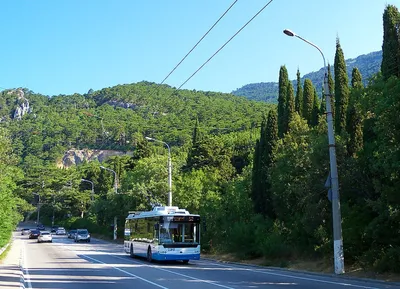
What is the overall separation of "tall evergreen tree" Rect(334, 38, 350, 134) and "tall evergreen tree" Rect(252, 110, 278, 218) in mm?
5498

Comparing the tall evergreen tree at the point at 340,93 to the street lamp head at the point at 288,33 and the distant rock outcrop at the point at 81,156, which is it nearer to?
the street lamp head at the point at 288,33

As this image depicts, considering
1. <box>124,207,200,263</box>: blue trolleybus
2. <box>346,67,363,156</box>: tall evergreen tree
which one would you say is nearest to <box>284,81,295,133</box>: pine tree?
<box>346,67,363,156</box>: tall evergreen tree

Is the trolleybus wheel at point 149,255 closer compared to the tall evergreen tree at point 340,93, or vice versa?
the tall evergreen tree at point 340,93

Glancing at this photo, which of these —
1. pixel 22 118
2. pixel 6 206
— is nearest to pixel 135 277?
pixel 6 206

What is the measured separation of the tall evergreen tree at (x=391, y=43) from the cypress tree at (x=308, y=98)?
821 inches

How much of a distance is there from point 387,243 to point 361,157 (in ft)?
14.1

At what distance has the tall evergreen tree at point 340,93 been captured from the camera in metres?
28.6

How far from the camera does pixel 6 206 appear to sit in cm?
3183

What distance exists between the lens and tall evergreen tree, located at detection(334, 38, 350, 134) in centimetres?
2856

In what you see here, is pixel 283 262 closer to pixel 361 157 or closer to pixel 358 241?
pixel 358 241

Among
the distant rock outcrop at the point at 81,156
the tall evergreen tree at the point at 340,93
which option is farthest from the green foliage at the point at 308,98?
the distant rock outcrop at the point at 81,156

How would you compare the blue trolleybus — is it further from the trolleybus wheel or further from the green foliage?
the green foliage

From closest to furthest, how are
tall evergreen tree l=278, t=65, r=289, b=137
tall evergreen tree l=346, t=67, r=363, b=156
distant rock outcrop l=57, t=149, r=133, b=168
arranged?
tall evergreen tree l=346, t=67, r=363, b=156, tall evergreen tree l=278, t=65, r=289, b=137, distant rock outcrop l=57, t=149, r=133, b=168

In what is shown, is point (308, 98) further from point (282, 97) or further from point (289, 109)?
point (289, 109)
